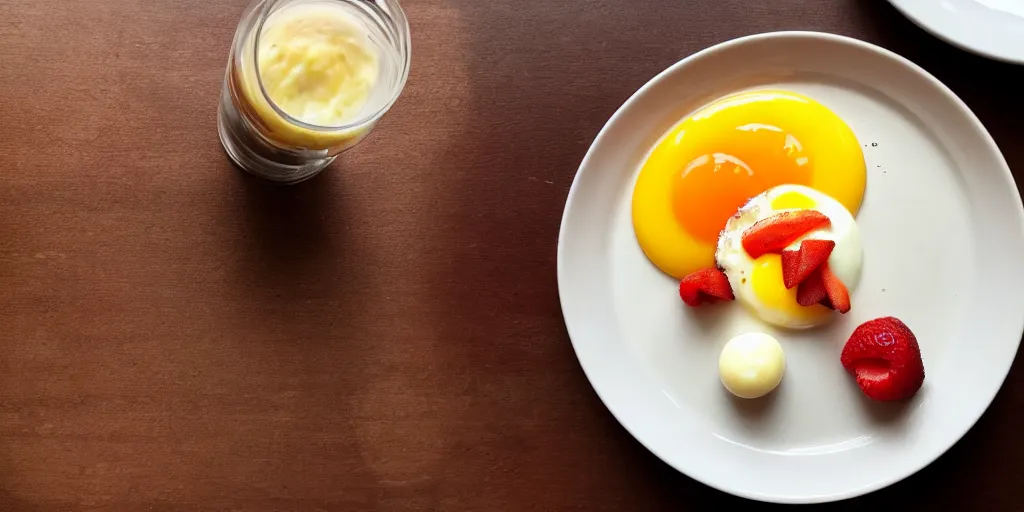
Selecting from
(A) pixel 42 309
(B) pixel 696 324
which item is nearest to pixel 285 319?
(A) pixel 42 309

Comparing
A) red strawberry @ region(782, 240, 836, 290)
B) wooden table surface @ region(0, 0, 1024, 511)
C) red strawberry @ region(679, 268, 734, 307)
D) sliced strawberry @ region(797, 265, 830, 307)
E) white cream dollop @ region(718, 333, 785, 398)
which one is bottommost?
wooden table surface @ region(0, 0, 1024, 511)

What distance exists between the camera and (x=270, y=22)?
105cm

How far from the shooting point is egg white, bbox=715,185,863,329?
1223 millimetres

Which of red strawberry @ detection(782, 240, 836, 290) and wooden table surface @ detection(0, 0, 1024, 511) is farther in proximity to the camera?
wooden table surface @ detection(0, 0, 1024, 511)

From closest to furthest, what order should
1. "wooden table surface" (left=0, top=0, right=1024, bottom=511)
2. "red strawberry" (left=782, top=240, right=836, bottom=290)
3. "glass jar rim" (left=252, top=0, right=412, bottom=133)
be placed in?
"glass jar rim" (left=252, top=0, right=412, bottom=133) → "red strawberry" (left=782, top=240, right=836, bottom=290) → "wooden table surface" (left=0, top=0, right=1024, bottom=511)

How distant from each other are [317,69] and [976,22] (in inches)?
39.3

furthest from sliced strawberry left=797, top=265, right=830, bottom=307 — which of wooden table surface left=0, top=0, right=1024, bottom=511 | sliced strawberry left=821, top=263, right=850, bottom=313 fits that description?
wooden table surface left=0, top=0, right=1024, bottom=511

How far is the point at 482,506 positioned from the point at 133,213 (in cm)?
73

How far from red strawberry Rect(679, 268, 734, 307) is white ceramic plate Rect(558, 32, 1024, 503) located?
0.03m

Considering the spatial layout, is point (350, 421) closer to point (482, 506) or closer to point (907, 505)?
point (482, 506)

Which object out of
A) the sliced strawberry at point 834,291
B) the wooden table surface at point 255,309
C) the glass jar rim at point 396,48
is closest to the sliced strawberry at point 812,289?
the sliced strawberry at point 834,291

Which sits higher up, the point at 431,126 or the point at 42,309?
the point at 431,126

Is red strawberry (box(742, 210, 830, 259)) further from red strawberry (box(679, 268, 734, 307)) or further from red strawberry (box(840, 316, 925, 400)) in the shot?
red strawberry (box(840, 316, 925, 400))

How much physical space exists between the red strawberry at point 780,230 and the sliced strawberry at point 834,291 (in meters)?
0.06
